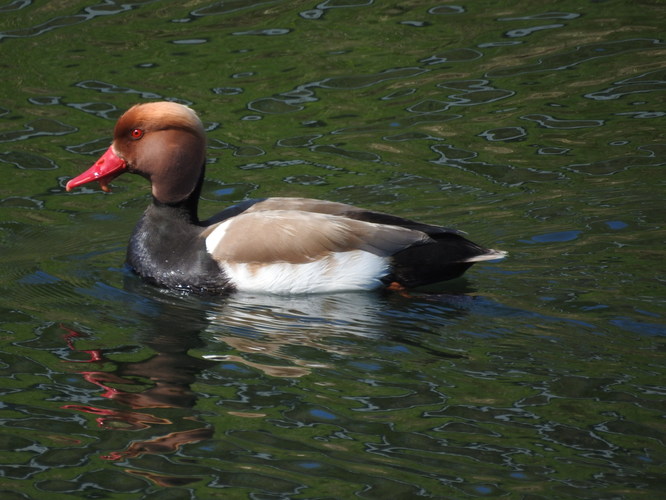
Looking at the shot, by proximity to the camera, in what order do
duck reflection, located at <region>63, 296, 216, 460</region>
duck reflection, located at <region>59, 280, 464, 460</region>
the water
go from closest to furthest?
the water → duck reflection, located at <region>63, 296, 216, 460</region> → duck reflection, located at <region>59, 280, 464, 460</region>

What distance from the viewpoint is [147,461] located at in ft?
15.8

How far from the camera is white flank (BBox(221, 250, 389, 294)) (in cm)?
694

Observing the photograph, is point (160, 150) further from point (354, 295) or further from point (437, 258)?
point (437, 258)

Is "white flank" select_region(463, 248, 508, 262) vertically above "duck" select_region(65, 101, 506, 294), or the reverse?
"duck" select_region(65, 101, 506, 294)

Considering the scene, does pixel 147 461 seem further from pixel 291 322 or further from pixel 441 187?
pixel 441 187

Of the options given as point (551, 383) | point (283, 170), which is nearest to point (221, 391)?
point (551, 383)

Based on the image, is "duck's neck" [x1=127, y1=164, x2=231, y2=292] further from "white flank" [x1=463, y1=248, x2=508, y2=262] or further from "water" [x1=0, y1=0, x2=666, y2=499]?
"white flank" [x1=463, y1=248, x2=508, y2=262]

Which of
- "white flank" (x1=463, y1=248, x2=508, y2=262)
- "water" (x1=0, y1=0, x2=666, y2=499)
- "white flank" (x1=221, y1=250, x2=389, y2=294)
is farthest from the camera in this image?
"white flank" (x1=221, y1=250, x2=389, y2=294)

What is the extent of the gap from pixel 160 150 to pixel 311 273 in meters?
1.27

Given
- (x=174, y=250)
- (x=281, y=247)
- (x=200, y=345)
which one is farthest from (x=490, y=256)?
(x=174, y=250)

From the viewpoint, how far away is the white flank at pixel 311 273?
22.8ft

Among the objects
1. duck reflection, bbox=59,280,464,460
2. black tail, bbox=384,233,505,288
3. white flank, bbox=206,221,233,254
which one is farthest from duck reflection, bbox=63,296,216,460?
black tail, bbox=384,233,505,288

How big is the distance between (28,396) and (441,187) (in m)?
4.13

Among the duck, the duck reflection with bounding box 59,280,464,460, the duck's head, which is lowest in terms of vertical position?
the duck reflection with bounding box 59,280,464,460
